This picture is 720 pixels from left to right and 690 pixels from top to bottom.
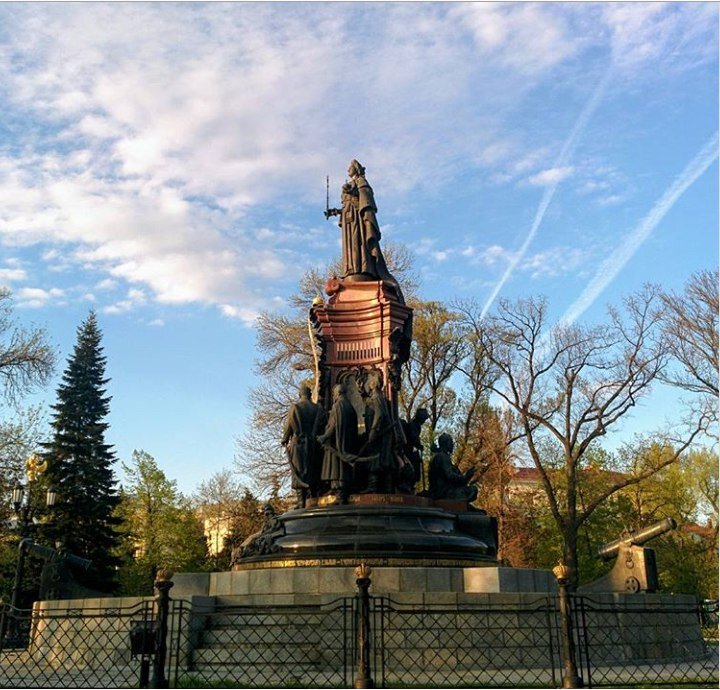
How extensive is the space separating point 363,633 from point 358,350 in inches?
332

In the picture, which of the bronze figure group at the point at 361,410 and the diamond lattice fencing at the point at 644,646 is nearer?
the diamond lattice fencing at the point at 644,646

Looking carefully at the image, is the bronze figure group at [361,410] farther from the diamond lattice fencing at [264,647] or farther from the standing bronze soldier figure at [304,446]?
the diamond lattice fencing at [264,647]

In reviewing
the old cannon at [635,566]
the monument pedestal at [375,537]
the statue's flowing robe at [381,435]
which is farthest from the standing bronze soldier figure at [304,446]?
the old cannon at [635,566]

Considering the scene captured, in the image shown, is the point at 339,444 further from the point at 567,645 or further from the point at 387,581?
the point at 567,645

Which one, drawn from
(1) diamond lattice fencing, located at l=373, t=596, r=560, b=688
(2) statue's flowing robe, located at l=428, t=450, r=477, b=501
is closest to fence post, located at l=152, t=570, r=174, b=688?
(1) diamond lattice fencing, located at l=373, t=596, r=560, b=688

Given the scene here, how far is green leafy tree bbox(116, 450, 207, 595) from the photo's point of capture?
38094 mm

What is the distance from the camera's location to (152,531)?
128 ft

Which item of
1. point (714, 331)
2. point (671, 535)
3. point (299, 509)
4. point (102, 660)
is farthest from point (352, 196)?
point (671, 535)

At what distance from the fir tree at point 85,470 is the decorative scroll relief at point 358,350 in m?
21.9

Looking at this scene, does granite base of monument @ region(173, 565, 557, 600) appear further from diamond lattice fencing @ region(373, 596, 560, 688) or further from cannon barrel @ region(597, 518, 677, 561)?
cannon barrel @ region(597, 518, 677, 561)

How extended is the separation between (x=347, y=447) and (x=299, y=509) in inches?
55.7

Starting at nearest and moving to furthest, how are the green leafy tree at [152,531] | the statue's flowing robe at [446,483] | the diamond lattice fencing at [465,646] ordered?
the diamond lattice fencing at [465,646]
the statue's flowing robe at [446,483]
the green leafy tree at [152,531]

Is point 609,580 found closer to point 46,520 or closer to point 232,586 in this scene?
point 232,586

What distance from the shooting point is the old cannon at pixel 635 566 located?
1416 cm
